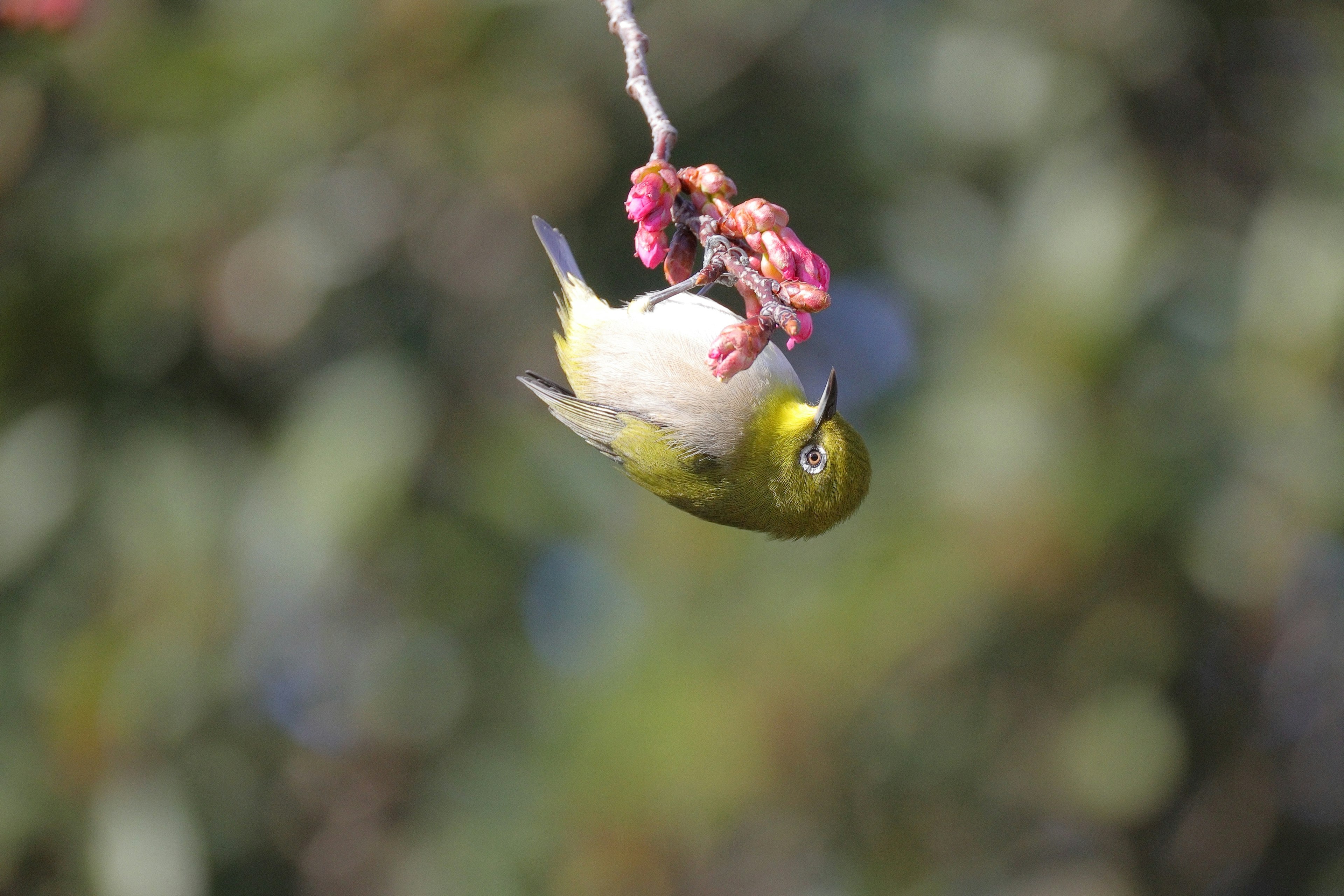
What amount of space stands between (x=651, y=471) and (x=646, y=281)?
5001mm

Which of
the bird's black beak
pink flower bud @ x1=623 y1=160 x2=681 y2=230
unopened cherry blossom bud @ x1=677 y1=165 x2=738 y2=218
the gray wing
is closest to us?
pink flower bud @ x1=623 y1=160 x2=681 y2=230

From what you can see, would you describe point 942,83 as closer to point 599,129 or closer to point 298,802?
point 599,129

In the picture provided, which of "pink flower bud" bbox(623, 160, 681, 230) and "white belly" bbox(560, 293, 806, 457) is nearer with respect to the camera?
"pink flower bud" bbox(623, 160, 681, 230)

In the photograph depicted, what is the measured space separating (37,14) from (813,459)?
2682 mm

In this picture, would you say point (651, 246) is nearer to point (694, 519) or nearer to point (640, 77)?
point (640, 77)

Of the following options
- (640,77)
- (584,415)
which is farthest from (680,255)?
(584,415)

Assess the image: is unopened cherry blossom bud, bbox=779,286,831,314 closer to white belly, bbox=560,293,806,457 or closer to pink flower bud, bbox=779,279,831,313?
pink flower bud, bbox=779,279,831,313

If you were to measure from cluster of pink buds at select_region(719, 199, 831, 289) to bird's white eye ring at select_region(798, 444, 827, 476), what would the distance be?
889 millimetres

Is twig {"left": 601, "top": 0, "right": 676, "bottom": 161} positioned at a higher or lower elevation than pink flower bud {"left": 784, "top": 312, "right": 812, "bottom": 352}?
higher

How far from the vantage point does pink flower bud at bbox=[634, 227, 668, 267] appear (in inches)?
88.2

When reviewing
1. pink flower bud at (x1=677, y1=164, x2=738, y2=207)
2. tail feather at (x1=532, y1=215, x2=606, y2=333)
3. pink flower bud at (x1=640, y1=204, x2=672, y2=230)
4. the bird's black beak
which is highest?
pink flower bud at (x1=677, y1=164, x2=738, y2=207)

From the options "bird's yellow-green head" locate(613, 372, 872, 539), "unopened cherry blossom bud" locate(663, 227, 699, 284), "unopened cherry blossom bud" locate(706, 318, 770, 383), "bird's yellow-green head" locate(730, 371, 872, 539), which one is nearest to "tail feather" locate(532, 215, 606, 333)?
"bird's yellow-green head" locate(613, 372, 872, 539)

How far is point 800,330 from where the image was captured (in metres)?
1.91

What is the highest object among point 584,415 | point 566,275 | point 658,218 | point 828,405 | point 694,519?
point 658,218
